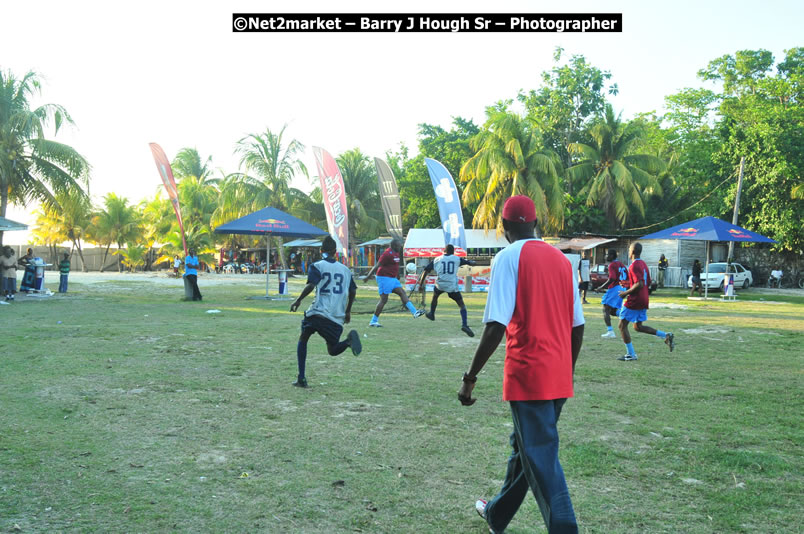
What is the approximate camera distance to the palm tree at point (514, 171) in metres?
33.6

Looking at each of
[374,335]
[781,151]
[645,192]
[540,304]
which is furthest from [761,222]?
[540,304]

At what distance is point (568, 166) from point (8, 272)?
31558mm

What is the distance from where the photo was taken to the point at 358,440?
4.97 m

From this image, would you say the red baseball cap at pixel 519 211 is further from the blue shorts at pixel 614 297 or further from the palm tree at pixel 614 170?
the palm tree at pixel 614 170

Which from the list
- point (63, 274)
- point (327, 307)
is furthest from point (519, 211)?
point (63, 274)

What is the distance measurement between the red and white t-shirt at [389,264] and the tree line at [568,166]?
15676 millimetres

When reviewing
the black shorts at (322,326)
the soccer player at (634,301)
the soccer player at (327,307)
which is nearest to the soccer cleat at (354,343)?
the soccer player at (327,307)

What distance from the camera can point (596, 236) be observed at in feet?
114

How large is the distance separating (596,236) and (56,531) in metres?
34.3

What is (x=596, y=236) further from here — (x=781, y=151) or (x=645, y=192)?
(x=781, y=151)

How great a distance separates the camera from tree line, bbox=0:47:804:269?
2354 cm

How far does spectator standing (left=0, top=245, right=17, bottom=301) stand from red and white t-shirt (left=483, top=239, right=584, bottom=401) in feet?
63.7

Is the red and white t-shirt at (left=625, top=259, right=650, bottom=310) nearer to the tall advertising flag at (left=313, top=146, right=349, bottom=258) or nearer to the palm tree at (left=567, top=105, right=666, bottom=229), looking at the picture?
the tall advertising flag at (left=313, top=146, right=349, bottom=258)

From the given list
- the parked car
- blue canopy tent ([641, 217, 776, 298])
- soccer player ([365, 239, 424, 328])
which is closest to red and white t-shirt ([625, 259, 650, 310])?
soccer player ([365, 239, 424, 328])
